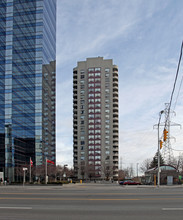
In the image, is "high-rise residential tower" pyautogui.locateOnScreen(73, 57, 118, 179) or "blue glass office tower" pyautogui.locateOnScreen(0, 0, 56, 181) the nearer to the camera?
"blue glass office tower" pyautogui.locateOnScreen(0, 0, 56, 181)

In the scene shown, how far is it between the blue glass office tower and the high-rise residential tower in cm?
2313

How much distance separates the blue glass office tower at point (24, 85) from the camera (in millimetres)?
97875

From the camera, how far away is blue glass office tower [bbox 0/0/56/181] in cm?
9788

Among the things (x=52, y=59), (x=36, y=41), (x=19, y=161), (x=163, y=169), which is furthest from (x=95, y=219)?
(x=52, y=59)

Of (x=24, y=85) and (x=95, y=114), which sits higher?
(x=24, y=85)

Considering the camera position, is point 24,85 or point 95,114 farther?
point 95,114

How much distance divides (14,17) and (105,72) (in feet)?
160

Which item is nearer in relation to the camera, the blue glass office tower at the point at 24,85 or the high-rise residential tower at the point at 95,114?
the blue glass office tower at the point at 24,85

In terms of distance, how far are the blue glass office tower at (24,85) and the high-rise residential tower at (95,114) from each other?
2313cm

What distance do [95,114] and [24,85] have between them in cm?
4148

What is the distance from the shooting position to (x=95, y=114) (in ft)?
436

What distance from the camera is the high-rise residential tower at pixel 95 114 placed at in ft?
421

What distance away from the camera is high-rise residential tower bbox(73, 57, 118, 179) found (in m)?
128

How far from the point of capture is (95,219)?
10734 mm
